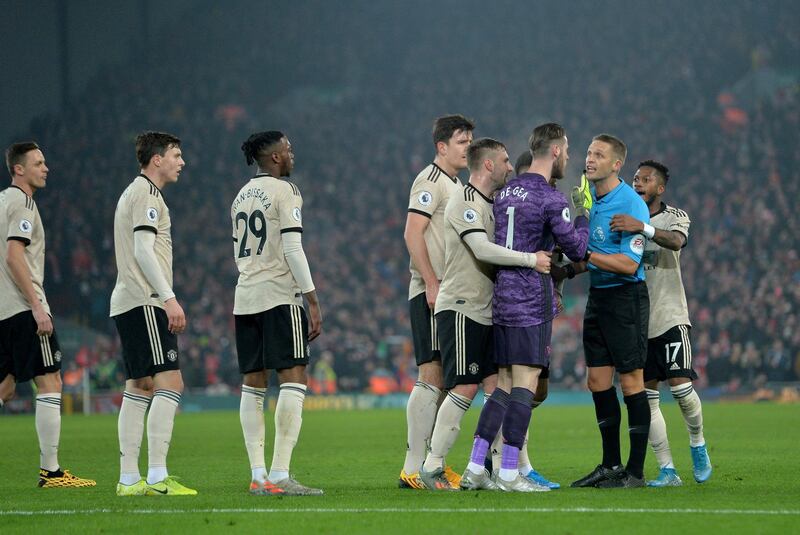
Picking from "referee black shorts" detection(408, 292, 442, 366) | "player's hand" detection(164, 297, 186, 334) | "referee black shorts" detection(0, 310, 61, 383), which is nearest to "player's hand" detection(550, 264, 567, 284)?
"referee black shorts" detection(408, 292, 442, 366)

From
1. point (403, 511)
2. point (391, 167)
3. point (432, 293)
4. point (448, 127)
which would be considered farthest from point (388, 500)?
A: point (391, 167)

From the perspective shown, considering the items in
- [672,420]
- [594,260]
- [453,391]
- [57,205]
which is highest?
[57,205]

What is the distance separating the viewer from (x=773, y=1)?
41719 millimetres

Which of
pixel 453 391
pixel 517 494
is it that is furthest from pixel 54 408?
pixel 517 494

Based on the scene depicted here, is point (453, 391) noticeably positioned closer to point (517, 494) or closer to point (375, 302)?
point (517, 494)

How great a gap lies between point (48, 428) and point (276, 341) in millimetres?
2546

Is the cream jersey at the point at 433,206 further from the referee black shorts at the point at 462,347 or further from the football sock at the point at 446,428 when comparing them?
the football sock at the point at 446,428

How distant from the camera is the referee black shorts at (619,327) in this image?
818 cm

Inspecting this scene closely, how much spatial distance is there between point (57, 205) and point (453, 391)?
28037 millimetres

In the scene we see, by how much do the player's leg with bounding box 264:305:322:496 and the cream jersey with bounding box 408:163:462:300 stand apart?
1092mm

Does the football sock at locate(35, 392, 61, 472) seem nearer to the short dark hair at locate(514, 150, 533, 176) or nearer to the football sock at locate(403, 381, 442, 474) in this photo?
the football sock at locate(403, 381, 442, 474)

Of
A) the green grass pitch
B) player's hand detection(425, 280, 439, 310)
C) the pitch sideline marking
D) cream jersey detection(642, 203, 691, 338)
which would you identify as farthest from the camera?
cream jersey detection(642, 203, 691, 338)

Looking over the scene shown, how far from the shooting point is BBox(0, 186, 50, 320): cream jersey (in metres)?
9.09

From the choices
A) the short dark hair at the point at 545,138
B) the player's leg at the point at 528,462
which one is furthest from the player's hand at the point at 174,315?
the short dark hair at the point at 545,138
